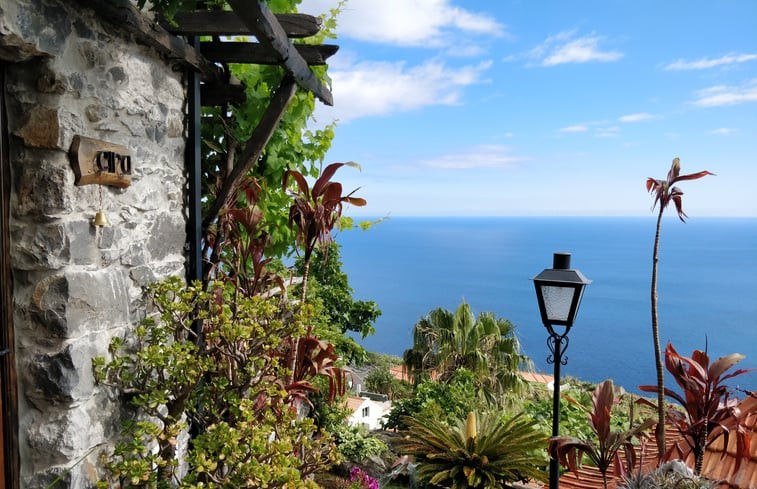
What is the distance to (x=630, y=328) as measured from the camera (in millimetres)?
42312

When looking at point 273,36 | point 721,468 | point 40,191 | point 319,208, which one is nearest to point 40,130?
point 40,191

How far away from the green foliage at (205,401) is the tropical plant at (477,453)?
120 centimetres

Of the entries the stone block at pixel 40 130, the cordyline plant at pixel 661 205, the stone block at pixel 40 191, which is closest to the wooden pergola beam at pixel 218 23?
the stone block at pixel 40 130

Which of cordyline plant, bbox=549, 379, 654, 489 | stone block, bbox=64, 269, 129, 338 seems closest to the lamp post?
cordyline plant, bbox=549, 379, 654, 489

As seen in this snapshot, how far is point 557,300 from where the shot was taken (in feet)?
7.72

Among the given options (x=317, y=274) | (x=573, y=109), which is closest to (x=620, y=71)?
(x=573, y=109)

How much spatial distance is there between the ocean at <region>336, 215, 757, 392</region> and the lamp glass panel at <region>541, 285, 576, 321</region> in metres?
17.0

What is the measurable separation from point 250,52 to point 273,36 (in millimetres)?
489

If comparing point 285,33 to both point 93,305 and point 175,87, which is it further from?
point 93,305

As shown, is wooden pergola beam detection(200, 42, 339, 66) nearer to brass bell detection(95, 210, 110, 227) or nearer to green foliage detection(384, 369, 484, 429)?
brass bell detection(95, 210, 110, 227)

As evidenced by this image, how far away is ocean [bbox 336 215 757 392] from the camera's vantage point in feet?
120

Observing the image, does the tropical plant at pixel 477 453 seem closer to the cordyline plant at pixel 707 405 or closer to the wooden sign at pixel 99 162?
the cordyline plant at pixel 707 405

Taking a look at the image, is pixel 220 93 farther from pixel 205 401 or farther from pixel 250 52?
pixel 205 401

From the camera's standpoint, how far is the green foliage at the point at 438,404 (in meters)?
3.88
